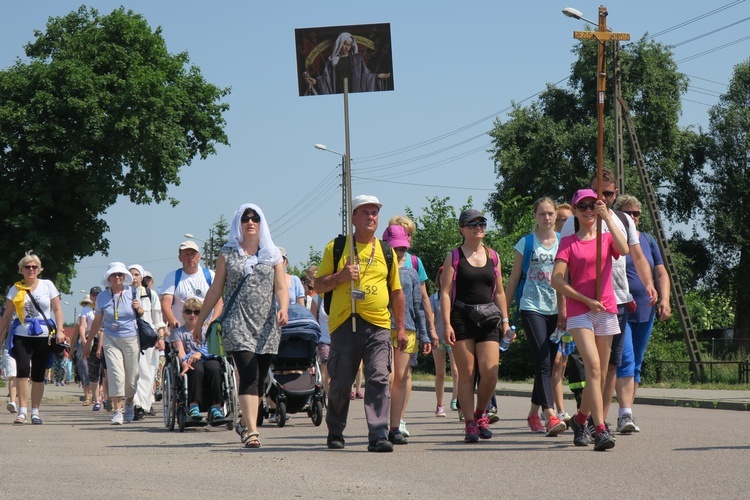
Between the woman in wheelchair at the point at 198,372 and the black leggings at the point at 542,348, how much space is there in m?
3.48

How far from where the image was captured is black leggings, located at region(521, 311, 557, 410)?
1076 cm

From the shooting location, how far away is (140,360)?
1497 cm

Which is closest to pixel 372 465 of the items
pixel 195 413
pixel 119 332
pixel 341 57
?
pixel 341 57

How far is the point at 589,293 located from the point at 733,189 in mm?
50924

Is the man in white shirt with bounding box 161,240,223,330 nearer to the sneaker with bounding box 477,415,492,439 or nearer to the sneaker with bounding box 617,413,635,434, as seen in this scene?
the sneaker with bounding box 477,415,492,439

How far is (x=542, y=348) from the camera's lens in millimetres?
10758

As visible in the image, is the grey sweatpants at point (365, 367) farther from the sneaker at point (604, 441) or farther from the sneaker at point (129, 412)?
the sneaker at point (129, 412)

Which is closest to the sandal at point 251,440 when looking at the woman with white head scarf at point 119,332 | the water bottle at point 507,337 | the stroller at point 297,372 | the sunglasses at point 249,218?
the sunglasses at point 249,218

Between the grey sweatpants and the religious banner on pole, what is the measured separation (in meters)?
2.36

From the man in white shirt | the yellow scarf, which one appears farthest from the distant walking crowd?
the yellow scarf

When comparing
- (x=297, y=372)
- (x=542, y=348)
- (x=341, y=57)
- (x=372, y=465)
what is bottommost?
(x=372, y=465)

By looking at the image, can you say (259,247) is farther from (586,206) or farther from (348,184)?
(586,206)

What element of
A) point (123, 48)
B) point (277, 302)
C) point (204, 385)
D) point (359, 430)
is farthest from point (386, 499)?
point (123, 48)

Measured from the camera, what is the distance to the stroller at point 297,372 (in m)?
13.3
